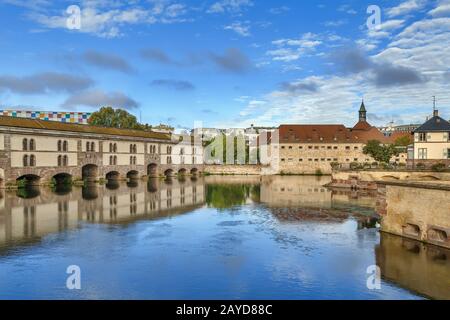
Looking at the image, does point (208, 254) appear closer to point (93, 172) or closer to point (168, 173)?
point (93, 172)

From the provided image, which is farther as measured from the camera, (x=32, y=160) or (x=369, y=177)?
(x=369, y=177)

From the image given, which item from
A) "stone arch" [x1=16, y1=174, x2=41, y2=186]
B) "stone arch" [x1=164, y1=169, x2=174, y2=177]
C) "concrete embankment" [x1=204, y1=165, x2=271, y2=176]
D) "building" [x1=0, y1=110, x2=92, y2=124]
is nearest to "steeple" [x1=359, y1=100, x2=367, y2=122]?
"concrete embankment" [x1=204, y1=165, x2=271, y2=176]

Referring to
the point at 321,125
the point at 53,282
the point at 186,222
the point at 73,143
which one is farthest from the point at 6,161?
the point at 321,125

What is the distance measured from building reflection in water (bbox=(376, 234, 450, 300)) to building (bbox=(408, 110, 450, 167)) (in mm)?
22340

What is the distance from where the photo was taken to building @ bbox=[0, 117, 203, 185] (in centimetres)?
4047

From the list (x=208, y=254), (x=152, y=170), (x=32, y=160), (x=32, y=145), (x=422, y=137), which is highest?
(x=422, y=137)

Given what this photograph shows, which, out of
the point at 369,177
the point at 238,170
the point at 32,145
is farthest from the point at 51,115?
the point at 369,177

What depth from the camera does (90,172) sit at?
172 feet

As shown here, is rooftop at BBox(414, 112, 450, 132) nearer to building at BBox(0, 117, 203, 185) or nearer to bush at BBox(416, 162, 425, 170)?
bush at BBox(416, 162, 425, 170)

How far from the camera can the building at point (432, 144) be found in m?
37.2

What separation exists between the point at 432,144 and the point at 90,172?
40221 millimetres

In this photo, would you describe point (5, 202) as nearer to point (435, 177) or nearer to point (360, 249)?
point (360, 249)

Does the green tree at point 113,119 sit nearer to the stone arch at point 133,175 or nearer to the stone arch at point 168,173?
the stone arch at point 168,173

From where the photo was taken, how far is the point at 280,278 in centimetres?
1312
